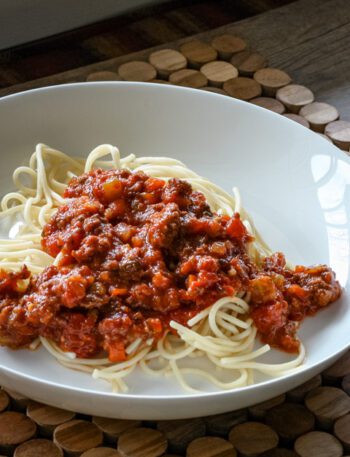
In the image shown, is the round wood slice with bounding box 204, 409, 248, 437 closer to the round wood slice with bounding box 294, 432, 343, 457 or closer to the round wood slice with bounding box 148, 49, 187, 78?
the round wood slice with bounding box 294, 432, 343, 457

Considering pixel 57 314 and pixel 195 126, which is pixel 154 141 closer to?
pixel 195 126

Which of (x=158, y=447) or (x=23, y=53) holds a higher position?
(x=23, y=53)

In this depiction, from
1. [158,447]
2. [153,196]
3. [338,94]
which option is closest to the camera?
[158,447]

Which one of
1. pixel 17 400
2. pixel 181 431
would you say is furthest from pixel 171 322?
pixel 17 400

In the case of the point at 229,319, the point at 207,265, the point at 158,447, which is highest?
the point at 207,265

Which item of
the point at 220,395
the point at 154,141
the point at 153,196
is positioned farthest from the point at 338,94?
the point at 220,395

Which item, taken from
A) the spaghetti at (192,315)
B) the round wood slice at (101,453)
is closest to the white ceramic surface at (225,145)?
the spaghetti at (192,315)
